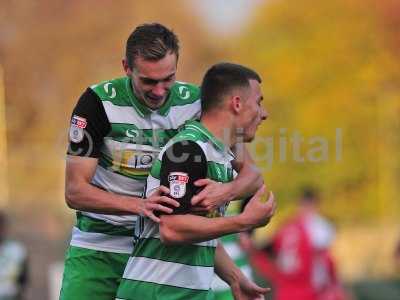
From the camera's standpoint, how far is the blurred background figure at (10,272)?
11.8 metres

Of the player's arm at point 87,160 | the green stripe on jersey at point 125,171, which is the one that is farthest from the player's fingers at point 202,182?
the green stripe on jersey at point 125,171

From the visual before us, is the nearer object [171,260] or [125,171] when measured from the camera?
[171,260]

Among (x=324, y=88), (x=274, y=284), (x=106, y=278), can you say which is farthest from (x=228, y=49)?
(x=106, y=278)

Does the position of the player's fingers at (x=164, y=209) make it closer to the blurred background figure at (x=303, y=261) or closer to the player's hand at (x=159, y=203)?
the player's hand at (x=159, y=203)

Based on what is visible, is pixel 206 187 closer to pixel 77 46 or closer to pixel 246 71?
pixel 246 71

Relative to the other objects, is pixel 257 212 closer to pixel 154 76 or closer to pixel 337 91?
pixel 154 76

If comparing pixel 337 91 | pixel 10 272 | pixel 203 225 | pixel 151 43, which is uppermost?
pixel 337 91

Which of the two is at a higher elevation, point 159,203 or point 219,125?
point 219,125

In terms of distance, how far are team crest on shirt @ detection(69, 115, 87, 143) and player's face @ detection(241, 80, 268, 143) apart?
0.86 m

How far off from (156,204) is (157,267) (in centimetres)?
35

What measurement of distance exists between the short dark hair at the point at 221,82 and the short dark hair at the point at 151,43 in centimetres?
25

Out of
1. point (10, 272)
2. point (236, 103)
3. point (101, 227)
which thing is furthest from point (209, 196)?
point (10, 272)

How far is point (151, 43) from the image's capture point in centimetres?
502

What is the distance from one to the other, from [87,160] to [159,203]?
703 millimetres
